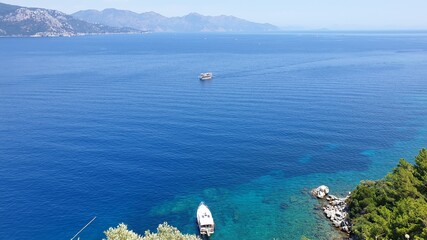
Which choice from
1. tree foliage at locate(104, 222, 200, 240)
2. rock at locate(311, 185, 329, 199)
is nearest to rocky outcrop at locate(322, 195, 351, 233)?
rock at locate(311, 185, 329, 199)

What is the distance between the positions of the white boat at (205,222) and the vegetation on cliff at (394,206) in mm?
22877

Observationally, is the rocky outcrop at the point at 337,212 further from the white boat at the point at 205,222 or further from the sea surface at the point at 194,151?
the white boat at the point at 205,222

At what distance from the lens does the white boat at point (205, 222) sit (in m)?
57.5

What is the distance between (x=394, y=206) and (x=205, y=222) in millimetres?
30606

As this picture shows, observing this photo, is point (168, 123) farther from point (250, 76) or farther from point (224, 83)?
point (250, 76)

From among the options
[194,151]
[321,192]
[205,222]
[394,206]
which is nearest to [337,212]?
[321,192]

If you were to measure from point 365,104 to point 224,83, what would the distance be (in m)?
65.3

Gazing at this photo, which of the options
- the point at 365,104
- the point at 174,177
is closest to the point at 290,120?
the point at 365,104

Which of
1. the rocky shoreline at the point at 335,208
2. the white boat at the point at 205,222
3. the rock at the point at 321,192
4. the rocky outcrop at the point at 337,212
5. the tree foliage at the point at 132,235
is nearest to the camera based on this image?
the tree foliage at the point at 132,235

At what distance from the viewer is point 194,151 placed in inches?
3447

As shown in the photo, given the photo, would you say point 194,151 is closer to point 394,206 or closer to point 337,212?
point 337,212

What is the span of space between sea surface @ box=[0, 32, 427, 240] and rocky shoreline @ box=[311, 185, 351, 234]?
230 cm

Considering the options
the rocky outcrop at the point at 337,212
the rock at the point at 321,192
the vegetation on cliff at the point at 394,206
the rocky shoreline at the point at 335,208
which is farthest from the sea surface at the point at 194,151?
the vegetation on cliff at the point at 394,206

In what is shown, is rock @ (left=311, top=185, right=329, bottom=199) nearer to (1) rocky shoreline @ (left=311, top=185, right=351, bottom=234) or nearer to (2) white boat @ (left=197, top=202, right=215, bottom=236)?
(1) rocky shoreline @ (left=311, top=185, right=351, bottom=234)
